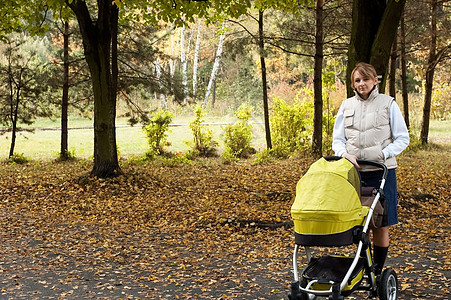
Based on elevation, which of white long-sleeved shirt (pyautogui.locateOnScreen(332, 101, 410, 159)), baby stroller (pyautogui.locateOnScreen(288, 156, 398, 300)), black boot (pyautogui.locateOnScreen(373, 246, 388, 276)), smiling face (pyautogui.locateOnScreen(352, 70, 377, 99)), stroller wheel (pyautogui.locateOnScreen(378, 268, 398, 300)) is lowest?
stroller wheel (pyautogui.locateOnScreen(378, 268, 398, 300))

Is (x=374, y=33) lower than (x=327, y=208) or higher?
higher

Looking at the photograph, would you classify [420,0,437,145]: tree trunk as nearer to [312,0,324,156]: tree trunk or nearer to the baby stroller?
[312,0,324,156]: tree trunk

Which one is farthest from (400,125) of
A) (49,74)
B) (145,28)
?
(49,74)

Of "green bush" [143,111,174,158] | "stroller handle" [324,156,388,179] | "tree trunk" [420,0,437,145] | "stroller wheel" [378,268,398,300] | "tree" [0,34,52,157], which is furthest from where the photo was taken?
"green bush" [143,111,174,158]

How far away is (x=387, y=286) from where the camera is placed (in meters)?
4.25

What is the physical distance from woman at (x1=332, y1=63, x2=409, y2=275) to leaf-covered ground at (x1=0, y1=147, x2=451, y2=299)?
1.25 m

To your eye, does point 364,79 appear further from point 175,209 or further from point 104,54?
point 104,54

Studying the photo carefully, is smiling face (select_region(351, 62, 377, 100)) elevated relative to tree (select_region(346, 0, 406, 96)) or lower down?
lower down

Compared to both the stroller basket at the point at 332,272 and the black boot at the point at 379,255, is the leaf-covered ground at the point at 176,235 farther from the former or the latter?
the stroller basket at the point at 332,272

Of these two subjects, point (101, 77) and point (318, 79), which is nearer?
point (101, 77)

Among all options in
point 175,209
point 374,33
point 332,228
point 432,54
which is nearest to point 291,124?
point 432,54

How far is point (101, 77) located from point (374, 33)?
21.3 feet

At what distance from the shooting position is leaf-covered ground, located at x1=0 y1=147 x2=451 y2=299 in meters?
5.75

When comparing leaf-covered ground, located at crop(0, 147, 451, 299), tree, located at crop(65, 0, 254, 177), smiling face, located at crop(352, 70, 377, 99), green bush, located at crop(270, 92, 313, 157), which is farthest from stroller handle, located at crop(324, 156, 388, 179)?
Answer: green bush, located at crop(270, 92, 313, 157)
